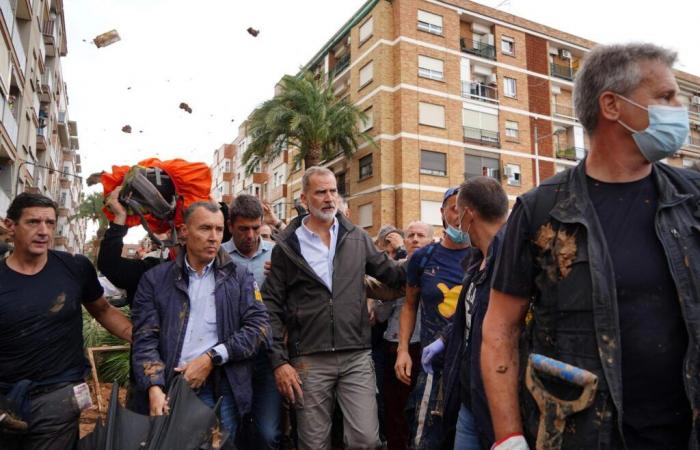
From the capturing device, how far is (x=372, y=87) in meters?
28.1

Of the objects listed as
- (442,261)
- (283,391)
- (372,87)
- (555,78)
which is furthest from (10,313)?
(555,78)

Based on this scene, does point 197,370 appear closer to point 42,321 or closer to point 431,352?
point 42,321

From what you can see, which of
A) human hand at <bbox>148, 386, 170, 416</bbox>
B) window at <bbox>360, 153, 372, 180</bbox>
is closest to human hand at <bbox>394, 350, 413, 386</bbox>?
human hand at <bbox>148, 386, 170, 416</bbox>

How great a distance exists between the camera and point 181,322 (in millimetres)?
3121

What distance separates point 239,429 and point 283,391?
358 mm

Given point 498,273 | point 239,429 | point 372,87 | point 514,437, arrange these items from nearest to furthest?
1. point 514,437
2. point 498,273
3. point 239,429
4. point 372,87

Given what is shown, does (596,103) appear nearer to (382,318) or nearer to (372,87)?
(382,318)

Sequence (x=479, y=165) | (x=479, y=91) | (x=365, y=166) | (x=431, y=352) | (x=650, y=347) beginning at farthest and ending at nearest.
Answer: (x=479, y=91)
(x=479, y=165)
(x=365, y=166)
(x=431, y=352)
(x=650, y=347)

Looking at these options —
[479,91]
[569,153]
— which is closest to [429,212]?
[479,91]

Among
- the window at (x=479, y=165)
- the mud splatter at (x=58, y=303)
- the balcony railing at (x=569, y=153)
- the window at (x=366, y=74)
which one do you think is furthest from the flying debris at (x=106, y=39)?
the balcony railing at (x=569, y=153)

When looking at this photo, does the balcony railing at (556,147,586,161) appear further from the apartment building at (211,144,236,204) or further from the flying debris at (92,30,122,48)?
the apartment building at (211,144,236,204)

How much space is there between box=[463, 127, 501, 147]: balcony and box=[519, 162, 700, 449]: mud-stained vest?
27690mm

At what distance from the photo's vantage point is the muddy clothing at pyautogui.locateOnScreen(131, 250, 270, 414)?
118 inches

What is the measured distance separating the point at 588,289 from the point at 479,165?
28.3m
